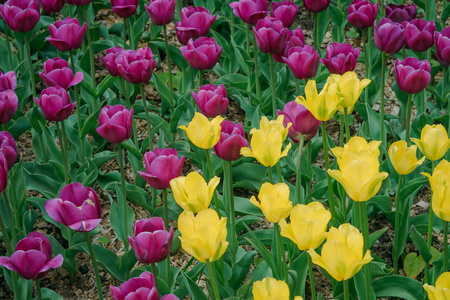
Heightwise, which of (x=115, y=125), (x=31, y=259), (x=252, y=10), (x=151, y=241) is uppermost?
(x=252, y=10)

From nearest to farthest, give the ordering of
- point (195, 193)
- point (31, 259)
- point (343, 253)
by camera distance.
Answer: point (343, 253)
point (195, 193)
point (31, 259)

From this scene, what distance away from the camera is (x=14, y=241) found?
93.4 inches

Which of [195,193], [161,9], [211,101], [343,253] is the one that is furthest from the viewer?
[161,9]

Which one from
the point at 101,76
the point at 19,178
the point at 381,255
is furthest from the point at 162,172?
the point at 101,76

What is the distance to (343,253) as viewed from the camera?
4.20 feet

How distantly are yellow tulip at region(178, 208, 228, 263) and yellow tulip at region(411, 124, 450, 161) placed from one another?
765 mm

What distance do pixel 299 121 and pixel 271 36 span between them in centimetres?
73

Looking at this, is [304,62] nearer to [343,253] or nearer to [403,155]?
[403,155]

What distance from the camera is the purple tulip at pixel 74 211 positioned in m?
1.80

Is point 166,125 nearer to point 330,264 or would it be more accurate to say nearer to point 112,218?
point 112,218

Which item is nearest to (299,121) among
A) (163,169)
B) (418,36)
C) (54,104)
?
(163,169)

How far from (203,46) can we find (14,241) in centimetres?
120

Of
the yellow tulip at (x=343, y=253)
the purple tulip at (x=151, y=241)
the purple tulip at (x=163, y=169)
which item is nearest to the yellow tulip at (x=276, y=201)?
the yellow tulip at (x=343, y=253)

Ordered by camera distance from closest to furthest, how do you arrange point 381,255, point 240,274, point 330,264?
1. point 330,264
2. point 240,274
3. point 381,255
